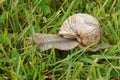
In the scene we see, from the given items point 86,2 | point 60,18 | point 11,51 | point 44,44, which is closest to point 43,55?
point 44,44

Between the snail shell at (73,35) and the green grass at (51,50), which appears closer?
the green grass at (51,50)

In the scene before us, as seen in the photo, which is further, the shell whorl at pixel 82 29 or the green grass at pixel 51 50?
the shell whorl at pixel 82 29

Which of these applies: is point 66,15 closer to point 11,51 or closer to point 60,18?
point 60,18

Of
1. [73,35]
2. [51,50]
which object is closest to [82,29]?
[73,35]

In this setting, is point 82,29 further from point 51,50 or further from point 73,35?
point 51,50
